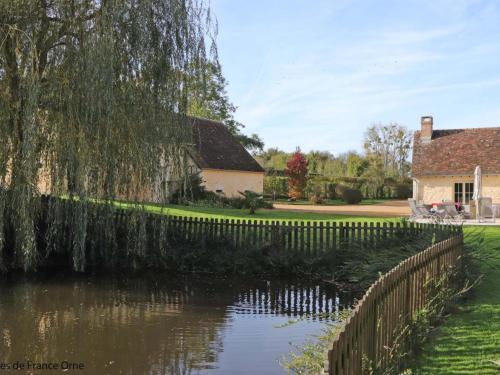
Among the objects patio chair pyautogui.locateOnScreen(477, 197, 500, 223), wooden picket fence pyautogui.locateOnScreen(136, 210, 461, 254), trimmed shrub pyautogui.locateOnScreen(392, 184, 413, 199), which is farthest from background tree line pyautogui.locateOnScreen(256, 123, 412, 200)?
wooden picket fence pyautogui.locateOnScreen(136, 210, 461, 254)

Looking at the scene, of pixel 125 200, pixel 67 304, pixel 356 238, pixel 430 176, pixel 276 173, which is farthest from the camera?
pixel 276 173

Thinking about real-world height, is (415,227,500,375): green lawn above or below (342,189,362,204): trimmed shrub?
below

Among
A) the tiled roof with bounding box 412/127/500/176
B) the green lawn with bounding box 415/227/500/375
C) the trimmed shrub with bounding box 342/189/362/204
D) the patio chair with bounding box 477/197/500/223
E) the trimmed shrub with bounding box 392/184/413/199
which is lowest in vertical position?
the green lawn with bounding box 415/227/500/375

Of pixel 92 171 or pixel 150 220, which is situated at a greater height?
pixel 92 171

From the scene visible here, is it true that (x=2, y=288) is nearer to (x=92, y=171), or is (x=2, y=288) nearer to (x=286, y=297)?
(x=92, y=171)

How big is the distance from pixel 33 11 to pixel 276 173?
35.0 m

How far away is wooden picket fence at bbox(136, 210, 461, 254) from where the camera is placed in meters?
11.9

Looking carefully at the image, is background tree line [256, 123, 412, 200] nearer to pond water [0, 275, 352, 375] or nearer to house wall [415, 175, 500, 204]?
house wall [415, 175, 500, 204]

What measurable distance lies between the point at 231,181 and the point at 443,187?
1223cm

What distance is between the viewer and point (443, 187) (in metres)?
29.2

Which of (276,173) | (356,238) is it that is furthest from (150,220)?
(276,173)

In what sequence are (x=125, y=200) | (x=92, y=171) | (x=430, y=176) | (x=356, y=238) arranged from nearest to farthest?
(x=92, y=171)
(x=125, y=200)
(x=356, y=238)
(x=430, y=176)

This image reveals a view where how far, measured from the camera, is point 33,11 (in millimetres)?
9125

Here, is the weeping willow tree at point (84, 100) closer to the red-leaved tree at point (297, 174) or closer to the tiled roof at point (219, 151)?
the tiled roof at point (219, 151)
